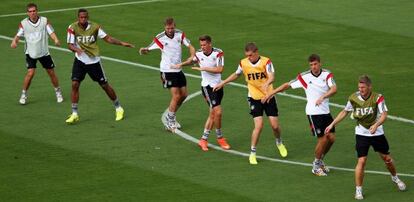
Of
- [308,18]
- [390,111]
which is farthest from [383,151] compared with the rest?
[308,18]

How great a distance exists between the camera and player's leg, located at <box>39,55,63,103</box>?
1080 inches

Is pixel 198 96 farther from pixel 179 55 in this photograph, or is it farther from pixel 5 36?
pixel 5 36

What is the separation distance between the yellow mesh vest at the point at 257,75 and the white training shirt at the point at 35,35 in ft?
22.3

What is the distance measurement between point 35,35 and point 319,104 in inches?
353

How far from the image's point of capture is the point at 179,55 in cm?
2509

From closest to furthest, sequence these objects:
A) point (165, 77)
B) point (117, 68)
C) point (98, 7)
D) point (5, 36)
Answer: point (165, 77)
point (117, 68)
point (5, 36)
point (98, 7)

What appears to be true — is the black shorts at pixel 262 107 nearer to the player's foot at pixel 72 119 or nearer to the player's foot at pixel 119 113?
the player's foot at pixel 119 113

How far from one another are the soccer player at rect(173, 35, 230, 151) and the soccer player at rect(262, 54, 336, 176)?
2.38 meters

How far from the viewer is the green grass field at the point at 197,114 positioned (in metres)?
20.8

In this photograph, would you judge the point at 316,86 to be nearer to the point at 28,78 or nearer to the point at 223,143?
the point at 223,143

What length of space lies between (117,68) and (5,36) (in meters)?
5.93

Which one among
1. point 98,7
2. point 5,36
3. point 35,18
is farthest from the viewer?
point 98,7

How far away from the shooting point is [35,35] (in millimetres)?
27219

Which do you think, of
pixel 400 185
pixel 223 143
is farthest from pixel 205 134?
pixel 400 185
